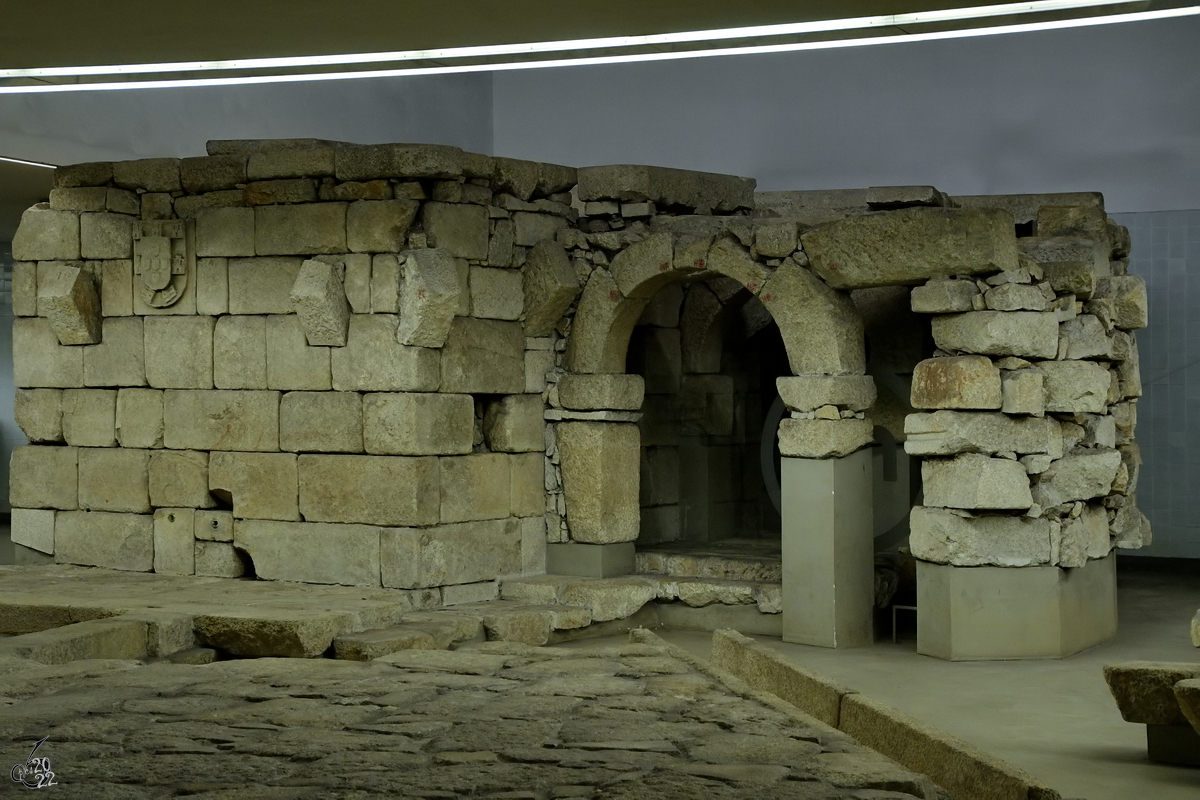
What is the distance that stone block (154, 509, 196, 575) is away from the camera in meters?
9.48

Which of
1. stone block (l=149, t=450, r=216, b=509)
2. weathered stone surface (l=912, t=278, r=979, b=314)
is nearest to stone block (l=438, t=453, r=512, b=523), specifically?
stone block (l=149, t=450, r=216, b=509)

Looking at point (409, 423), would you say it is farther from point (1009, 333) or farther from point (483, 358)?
point (1009, 333)

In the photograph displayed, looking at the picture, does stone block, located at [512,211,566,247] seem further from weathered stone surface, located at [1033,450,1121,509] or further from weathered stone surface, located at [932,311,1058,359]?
weathered stone surface, located at [1033,450,1121,509]

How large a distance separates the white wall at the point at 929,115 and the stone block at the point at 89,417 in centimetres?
602

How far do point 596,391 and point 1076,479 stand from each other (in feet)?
10.6

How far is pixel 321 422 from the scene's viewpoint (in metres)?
9.02

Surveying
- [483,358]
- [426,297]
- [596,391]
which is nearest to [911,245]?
[596,391]

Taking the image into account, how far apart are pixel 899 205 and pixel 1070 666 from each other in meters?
3.14

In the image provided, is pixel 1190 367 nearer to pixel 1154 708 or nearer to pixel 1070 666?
pixel 1070 666

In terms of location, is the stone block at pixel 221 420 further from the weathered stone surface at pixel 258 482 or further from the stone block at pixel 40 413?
the stone block at pixel 40 413

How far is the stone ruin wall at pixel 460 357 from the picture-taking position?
8422mm

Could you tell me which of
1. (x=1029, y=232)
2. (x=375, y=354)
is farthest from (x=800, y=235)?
(x=375, y=354)

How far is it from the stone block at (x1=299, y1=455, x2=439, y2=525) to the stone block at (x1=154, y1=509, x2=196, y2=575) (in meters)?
0.98

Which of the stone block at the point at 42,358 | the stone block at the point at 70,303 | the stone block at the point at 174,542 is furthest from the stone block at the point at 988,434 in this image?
the stone block at the point at 42,358
